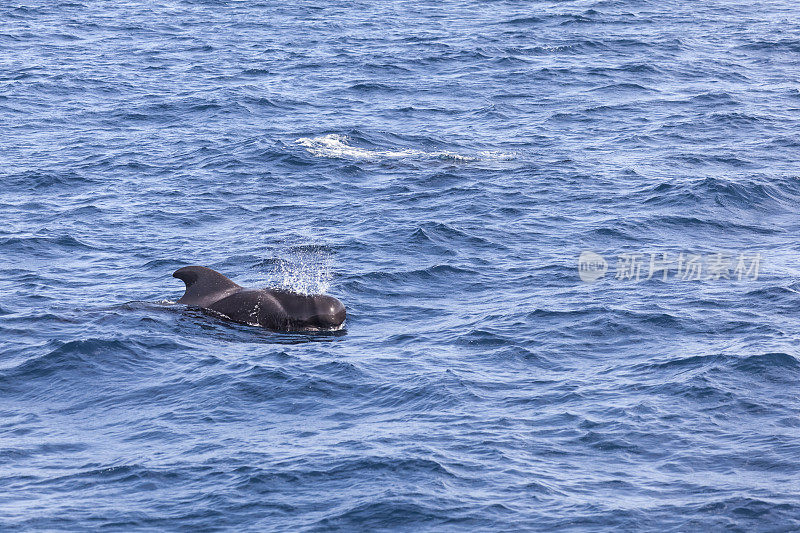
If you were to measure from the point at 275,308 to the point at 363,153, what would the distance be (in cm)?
1442

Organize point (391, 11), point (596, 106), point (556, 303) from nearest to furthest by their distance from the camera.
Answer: point (556, 303)
point (596, 106)
point (391, 11)

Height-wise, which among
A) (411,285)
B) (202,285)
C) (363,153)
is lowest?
(411,285)

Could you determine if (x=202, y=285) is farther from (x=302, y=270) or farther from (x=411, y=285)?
(x=411, y=285)

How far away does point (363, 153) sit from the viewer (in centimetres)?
3562

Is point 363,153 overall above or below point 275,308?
above

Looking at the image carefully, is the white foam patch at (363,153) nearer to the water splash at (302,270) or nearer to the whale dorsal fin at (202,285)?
the water splash at (302,270)

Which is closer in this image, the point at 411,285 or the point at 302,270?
the point at 411,285

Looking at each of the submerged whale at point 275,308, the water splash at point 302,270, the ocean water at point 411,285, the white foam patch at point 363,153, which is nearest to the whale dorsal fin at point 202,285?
the submerged whale at point 275,308

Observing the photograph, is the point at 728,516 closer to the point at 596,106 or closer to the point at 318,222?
the point at 318,222

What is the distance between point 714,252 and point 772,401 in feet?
26.8

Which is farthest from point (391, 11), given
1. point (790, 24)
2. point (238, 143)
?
point (238, 143)

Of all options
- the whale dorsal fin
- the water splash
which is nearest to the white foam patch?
the water splash

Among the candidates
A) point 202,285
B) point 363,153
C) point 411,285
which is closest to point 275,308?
point 202,285

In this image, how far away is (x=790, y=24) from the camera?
53.4 meters
